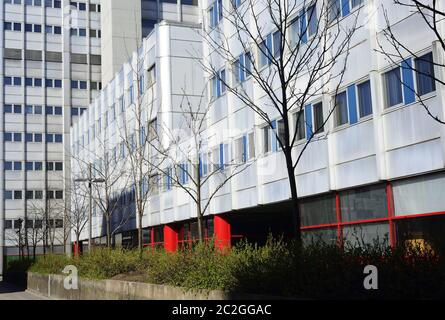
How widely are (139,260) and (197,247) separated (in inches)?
205

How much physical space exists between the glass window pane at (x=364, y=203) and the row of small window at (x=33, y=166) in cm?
6162

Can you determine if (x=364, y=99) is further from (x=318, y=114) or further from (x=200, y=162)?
(x=200, y=162)

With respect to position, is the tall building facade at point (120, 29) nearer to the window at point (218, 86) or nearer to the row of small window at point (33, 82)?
the row of small window at point (33, 82)

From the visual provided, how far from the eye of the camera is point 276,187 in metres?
25.4

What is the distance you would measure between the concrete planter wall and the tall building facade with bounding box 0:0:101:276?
167 feet

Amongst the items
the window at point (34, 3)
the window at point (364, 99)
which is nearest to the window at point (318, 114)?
the window at point (364, 99)

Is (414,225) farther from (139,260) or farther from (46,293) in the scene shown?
(46,293)

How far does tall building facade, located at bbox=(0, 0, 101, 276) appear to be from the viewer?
77.1 m

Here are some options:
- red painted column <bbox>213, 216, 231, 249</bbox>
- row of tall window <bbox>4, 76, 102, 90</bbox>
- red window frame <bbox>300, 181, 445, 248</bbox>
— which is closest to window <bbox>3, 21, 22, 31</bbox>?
row of tall window <bbox>4, 76, 102, 90</bbox>

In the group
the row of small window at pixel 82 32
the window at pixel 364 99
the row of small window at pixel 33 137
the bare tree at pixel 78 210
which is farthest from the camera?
the row of small window at pixel 82 32

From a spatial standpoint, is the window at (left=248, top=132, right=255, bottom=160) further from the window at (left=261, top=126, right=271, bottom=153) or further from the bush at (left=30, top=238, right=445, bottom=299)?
the bush at (left=30, top=238, right=445, bottom=299)

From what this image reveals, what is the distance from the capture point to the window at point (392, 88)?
19.1 metres

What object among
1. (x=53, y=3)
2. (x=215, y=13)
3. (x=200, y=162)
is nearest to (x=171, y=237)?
(x=200, y=162)
